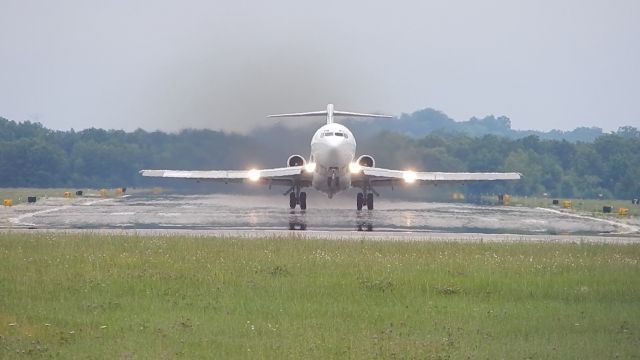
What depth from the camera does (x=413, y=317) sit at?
16.4 metres

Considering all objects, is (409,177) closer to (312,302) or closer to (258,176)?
(258,176)

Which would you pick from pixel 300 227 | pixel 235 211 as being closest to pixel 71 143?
pixel 235 211

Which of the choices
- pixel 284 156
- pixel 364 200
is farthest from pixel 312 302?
pixel 284 156

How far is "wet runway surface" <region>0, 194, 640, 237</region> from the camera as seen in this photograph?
3794 centimetres

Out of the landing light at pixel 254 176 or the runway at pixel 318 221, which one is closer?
the runway at pixel 318 221

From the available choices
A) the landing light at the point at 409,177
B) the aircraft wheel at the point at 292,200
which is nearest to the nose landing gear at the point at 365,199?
the landing light at the point at 409,177

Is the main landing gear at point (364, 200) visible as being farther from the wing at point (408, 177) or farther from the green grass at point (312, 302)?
the green grass at point (312, 302)

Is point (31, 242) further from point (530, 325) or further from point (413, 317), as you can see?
point (530, 325)

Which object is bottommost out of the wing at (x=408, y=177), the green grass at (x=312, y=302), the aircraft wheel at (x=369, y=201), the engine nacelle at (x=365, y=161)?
the green grass at (x=312, y=302)

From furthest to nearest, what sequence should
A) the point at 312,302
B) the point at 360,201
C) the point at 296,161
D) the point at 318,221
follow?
the point at 360,201, the point at 296,161, the point at 318,221, the point at 312,302

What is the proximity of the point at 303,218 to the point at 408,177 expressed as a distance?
8.33 metres

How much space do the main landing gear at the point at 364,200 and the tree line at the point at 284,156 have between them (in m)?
10.8

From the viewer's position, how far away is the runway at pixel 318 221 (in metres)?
35.3

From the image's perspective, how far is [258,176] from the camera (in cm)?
4931
